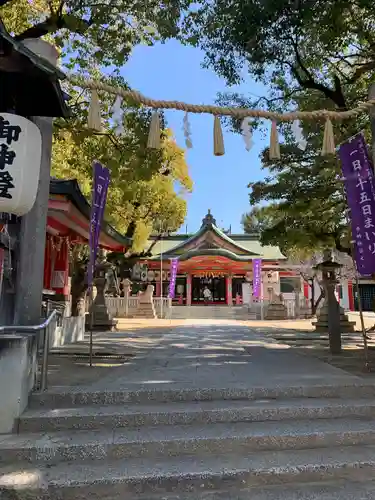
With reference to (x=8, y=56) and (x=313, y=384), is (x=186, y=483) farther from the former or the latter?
(x=8, y=56)

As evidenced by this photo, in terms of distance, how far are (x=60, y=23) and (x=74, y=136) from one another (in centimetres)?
237

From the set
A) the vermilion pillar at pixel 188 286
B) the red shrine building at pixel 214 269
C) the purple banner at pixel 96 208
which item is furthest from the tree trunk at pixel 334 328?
the vermilion pillar at pixel 188 286

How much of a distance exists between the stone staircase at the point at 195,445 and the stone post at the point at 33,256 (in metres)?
1.22

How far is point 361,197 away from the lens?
623 cm

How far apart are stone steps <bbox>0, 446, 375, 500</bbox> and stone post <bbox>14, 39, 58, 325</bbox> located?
2.08 metres

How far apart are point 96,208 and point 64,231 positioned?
13.3 feet

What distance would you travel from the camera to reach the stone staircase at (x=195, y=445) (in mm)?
2986

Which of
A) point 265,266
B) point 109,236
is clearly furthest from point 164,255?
point 109,236

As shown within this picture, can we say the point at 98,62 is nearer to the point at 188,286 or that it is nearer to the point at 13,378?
the point at 13,378

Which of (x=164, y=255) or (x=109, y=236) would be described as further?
(x=164, y=255)

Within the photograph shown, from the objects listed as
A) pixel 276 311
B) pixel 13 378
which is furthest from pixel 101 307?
pixel 276 311

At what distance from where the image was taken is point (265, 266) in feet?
98.3

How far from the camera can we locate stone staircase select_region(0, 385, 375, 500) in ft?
9.80

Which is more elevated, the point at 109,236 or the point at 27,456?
the point at 109,236
